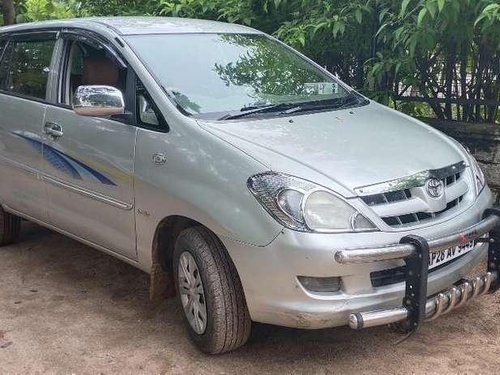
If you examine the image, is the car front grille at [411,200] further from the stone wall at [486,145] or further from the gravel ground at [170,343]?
the stone wall at [486,145]

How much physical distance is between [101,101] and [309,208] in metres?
1.39

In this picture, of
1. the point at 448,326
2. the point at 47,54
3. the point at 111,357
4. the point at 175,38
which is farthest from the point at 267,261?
the point at 47,54

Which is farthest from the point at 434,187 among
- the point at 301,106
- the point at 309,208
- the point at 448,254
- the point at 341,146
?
the point at 301,106

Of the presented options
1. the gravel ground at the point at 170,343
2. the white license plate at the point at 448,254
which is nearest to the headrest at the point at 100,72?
the gravel ground at the point at 170,343

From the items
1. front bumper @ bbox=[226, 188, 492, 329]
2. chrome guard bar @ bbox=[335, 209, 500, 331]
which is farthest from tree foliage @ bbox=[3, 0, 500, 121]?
front bumper @ bbox=[226, 188, 492, 329]

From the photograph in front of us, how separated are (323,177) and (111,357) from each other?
1.54 meters

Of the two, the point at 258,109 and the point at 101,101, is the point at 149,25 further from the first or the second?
the point at 258,109

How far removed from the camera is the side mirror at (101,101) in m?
3.57

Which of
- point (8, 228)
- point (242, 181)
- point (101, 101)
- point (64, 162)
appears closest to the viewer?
point (242, 181)

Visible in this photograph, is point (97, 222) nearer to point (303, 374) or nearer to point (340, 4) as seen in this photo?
point (303, 374)

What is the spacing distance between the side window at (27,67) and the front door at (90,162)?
0.26m

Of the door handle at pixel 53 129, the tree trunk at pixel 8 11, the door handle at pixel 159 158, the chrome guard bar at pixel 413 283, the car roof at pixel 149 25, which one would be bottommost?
the chrome guard bar at pixel 413 283

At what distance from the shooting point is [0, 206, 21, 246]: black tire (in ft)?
17.5

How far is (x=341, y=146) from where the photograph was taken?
330cm
